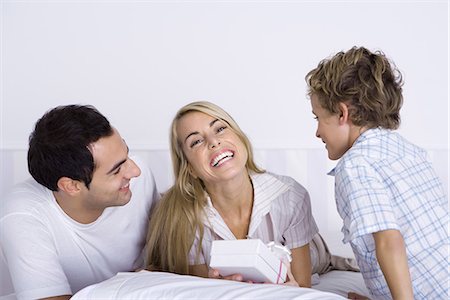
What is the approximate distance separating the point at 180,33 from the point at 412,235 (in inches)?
51.1

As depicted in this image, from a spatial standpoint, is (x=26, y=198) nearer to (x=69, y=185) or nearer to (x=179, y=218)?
(x=69, y=185)

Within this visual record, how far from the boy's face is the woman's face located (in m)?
0.23

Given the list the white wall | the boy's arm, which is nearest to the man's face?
the boy's arm

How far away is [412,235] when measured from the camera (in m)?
1.50

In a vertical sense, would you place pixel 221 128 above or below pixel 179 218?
above

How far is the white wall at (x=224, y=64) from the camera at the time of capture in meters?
2.46

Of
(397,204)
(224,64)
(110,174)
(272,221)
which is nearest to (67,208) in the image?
(110,174)

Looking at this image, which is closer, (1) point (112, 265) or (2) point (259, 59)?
(1) point (112, 265)

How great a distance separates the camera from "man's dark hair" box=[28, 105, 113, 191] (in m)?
1.63

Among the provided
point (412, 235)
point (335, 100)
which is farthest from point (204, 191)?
point (412, 235)

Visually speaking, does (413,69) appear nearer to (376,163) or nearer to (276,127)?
(276,127)

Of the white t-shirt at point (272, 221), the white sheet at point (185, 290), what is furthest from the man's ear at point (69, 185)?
the white sheet at point (185, 290)

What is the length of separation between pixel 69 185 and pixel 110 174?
0.10 metres

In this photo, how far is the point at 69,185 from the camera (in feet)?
5.50
